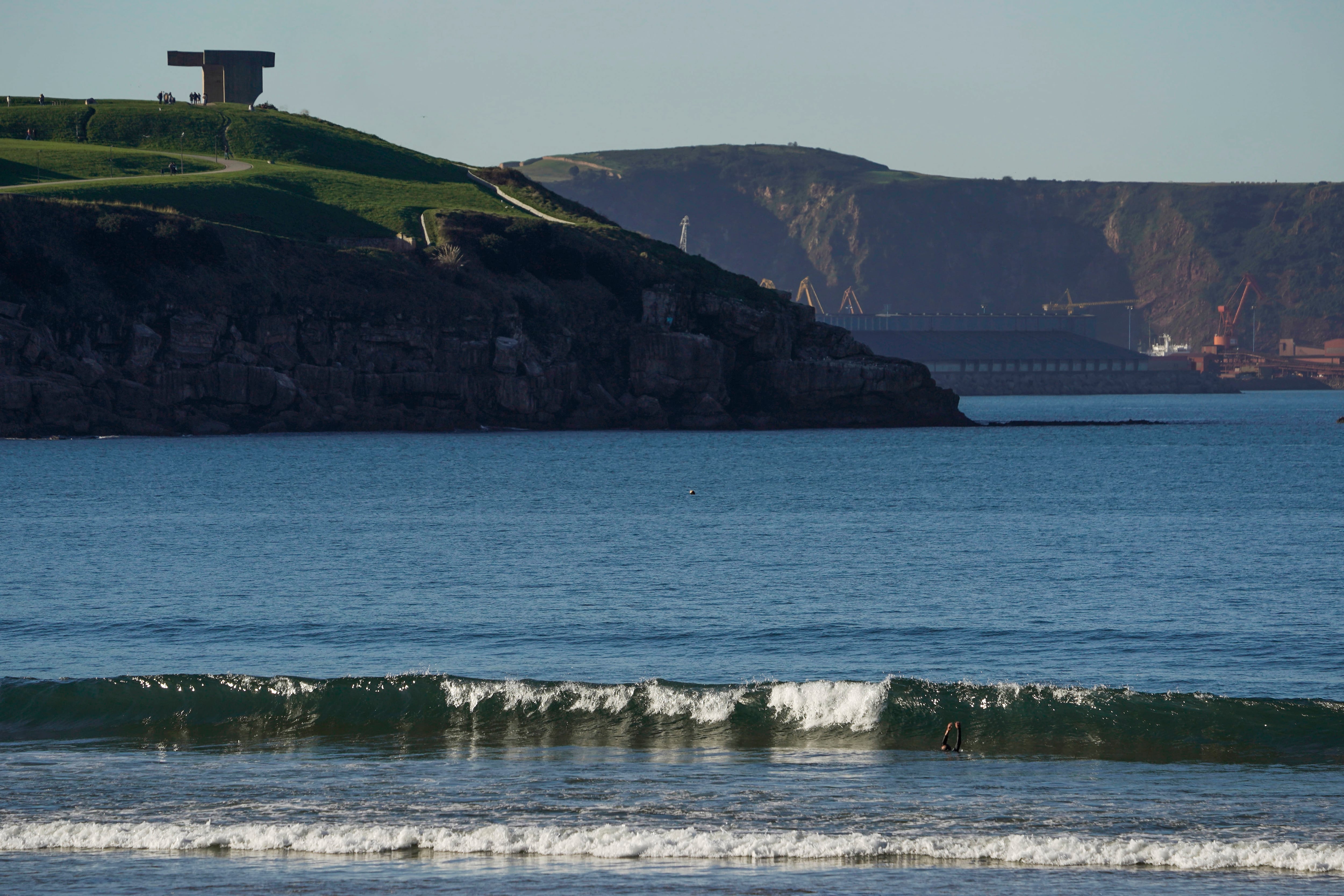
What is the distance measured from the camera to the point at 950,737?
24.4 meters

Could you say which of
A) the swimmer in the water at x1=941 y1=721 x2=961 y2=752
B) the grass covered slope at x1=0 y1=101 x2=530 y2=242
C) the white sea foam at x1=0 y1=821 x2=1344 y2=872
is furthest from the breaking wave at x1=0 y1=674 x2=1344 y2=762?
the grass covered slope at x1=0 y1=101 x2=530 y2=242

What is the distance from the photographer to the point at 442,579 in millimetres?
46438

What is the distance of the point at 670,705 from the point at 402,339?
113274mm

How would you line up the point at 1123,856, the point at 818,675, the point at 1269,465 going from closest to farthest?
the point at 1123,856 < the point at 818,675 < the point at 1269,465

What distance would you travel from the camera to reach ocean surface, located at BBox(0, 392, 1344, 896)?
706 inches

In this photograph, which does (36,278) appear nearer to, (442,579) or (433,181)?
(433,181)

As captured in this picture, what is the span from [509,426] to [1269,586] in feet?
341

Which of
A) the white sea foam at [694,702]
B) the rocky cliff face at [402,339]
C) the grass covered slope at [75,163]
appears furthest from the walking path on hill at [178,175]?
the white sea foam at [694,702]

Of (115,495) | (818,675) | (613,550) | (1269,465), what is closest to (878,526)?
(613,550)

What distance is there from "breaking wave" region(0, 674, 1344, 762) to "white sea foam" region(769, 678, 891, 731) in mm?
28

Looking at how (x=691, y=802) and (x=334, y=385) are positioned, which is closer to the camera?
(x=691, y=802)

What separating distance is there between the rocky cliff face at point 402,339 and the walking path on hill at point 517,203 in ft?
19.9

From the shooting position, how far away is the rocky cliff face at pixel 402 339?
122m

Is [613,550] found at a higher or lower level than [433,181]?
lower
